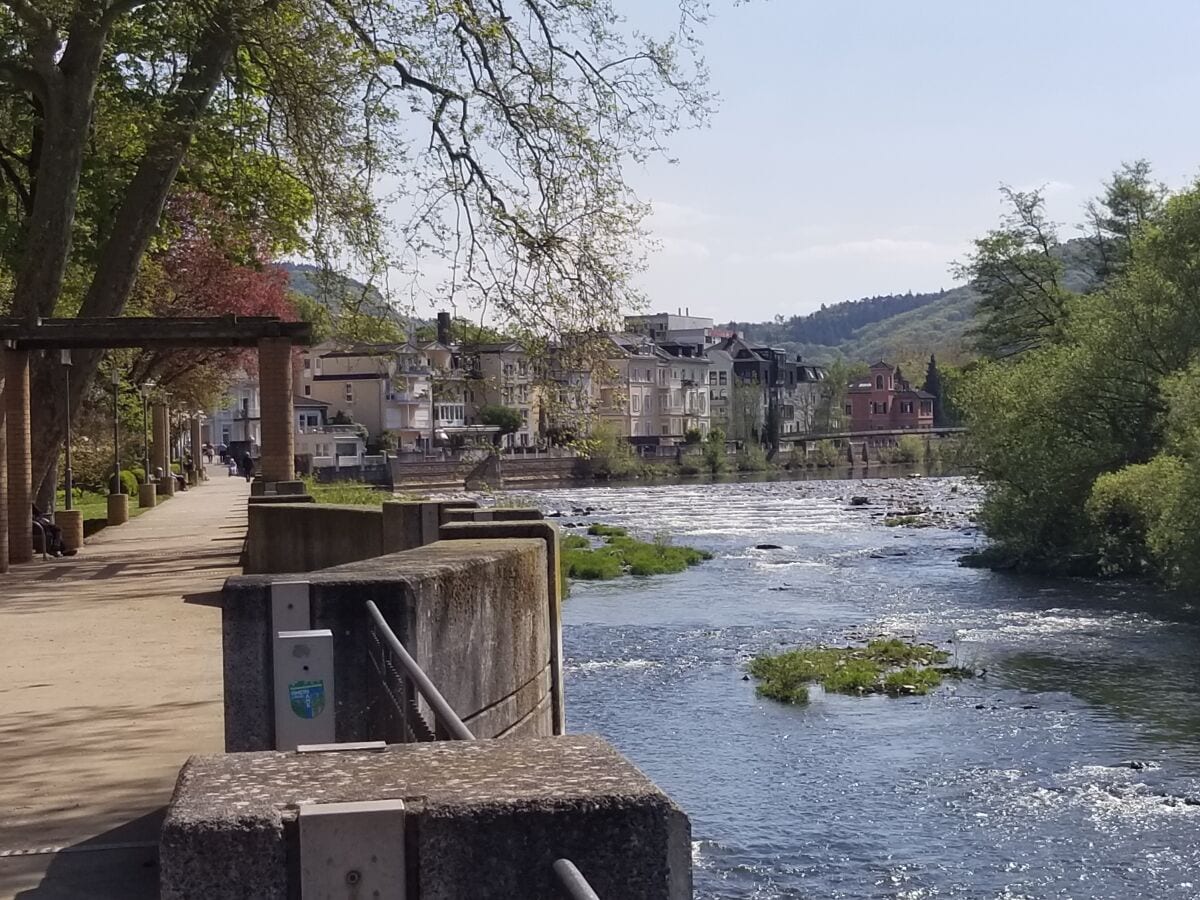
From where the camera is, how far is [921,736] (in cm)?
2108

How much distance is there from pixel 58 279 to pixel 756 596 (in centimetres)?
1831

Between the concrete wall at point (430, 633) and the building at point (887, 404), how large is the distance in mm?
181178

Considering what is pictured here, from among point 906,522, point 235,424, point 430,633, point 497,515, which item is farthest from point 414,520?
point 235,424

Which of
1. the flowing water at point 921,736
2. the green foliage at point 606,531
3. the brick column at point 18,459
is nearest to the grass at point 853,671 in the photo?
the flowing water at point 921,736

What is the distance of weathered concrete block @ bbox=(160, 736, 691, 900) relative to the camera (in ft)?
9.45

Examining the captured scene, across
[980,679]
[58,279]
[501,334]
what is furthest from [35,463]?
[980,679]

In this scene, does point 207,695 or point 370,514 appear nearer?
point 207,695

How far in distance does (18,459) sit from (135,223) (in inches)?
158

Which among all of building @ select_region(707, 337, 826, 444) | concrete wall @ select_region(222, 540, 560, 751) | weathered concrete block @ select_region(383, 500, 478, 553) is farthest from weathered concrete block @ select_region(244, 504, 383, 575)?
building @ select_region(707, 337, 826, 444)

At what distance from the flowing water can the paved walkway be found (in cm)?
409

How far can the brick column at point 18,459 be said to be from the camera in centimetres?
2348

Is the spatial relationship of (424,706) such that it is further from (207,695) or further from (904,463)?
(904,463)

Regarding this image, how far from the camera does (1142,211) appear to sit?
72.3 m

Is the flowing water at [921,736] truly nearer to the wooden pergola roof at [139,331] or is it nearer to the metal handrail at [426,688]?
the metal handrail at [426,688]
